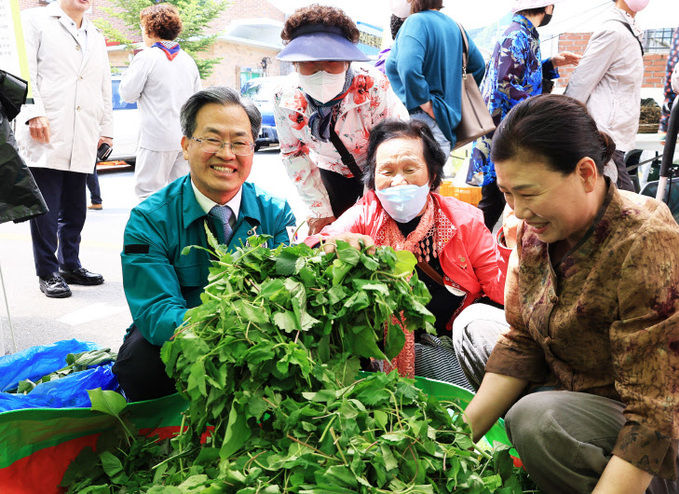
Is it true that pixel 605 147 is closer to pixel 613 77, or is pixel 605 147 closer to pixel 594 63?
pixel 594 63

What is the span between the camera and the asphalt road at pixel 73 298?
3.64 meters

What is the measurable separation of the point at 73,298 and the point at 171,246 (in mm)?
2438

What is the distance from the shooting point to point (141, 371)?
2.14 meters

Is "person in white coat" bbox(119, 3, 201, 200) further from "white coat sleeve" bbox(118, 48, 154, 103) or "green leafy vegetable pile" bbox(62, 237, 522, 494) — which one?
"green leafy vegetable pile" bbox(62, 237, 522, 494)

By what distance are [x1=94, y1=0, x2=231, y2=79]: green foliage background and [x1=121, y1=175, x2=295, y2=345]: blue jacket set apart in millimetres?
19148

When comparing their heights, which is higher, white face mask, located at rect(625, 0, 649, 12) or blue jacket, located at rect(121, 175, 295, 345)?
white face mask, located at rect(625, 0, 649, 12)

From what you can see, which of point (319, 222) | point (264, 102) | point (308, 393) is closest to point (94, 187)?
point (319, 222)

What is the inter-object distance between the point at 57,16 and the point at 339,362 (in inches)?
142

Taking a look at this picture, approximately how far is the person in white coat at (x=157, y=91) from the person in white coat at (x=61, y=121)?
13.4 inches

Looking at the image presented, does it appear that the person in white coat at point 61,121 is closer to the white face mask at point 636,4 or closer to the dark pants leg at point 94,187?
Answer: the dark pants leg at point 94,187

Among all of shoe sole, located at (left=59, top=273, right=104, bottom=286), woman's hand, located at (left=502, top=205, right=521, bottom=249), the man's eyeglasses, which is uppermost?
the man's eyeglasses

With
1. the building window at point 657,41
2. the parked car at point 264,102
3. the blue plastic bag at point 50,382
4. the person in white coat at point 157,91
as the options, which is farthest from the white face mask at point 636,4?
the parked car at point 264,102

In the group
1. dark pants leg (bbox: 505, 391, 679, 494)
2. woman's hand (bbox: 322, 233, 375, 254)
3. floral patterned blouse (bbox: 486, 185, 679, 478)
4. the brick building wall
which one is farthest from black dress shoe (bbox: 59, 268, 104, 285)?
the brick building wall

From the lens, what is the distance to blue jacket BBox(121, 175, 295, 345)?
6.81 feet
